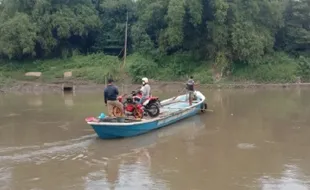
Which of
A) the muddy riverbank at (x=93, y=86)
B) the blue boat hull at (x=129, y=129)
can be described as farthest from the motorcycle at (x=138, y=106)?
the muddy riverbank at (x=93, y=86)

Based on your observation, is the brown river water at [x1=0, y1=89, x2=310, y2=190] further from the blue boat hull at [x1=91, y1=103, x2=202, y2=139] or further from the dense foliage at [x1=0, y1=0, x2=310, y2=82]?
the dense foliage at [x1=0, y1=0, x2=310, y2=82]

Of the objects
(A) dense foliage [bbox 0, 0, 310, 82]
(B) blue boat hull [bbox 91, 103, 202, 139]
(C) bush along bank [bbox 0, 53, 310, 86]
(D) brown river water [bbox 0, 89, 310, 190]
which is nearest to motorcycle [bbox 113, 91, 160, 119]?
(B) blue boat hull [bbox 91, 103, 202, 139]

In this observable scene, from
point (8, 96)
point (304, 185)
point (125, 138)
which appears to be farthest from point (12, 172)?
point (8, 96)

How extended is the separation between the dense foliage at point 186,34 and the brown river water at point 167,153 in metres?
10.9

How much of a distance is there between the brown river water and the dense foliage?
10.9 meters

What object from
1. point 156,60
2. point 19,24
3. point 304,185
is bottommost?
point 304,185

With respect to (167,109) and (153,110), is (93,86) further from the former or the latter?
(153,110)

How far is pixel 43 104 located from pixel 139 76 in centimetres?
903

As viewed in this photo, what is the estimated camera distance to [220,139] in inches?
456

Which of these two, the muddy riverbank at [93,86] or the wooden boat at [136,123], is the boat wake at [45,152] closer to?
the wooden boat at [136,123]

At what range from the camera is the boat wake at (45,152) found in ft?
32.0

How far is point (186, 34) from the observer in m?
28.6

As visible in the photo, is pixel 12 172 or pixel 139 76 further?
pixel 139 76

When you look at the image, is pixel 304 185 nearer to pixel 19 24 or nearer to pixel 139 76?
Answer: pixel 139 76
